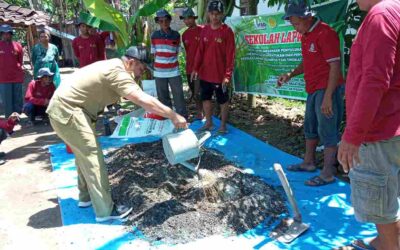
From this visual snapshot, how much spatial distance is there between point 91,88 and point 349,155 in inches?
84.1

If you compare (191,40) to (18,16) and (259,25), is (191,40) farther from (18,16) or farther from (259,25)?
(18,16)

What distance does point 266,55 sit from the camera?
6219 millimetres

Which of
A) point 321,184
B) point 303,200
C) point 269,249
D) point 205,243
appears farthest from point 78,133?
point 321,184

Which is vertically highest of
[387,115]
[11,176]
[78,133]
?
[387,115]

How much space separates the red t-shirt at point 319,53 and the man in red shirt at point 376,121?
4.92 ft

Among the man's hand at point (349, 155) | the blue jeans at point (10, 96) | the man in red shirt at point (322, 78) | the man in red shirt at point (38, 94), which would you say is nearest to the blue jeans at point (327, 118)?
the man in red shirt at point (322, 78)

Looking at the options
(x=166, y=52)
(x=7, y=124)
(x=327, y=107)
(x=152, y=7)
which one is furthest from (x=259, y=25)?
(x=7, y=124)

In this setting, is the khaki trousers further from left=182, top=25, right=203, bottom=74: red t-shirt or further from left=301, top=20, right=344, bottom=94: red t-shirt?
left=182, top=25, right=203, bottom=74: red t-shirt

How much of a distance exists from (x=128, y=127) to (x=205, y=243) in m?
3.07

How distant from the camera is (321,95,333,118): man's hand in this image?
366 cm

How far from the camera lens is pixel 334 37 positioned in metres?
3.62

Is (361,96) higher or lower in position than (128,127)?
higher

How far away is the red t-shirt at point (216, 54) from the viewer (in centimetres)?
544

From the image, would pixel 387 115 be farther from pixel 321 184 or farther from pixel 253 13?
pixel 253 13
